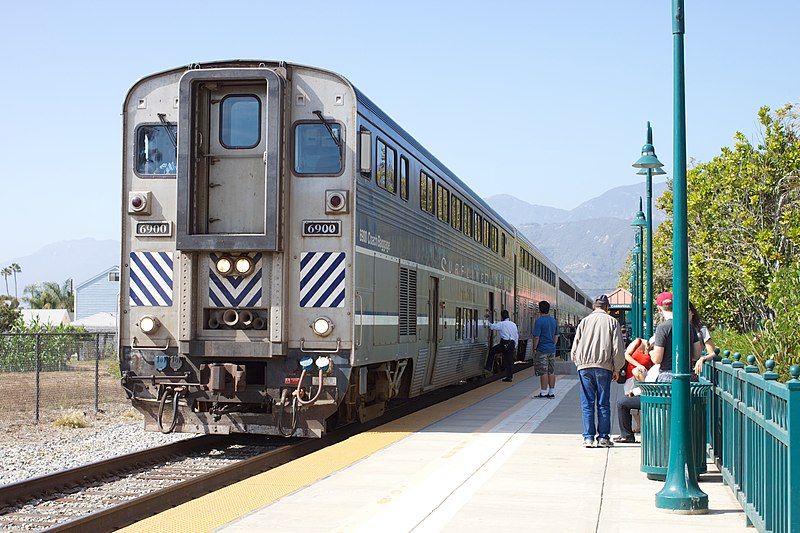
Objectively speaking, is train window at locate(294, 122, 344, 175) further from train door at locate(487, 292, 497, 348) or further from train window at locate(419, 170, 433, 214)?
train door at locate(487, 292, 497, 348)

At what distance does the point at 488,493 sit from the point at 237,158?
566cm

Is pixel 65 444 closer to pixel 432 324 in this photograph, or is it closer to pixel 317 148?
pixel 317 148

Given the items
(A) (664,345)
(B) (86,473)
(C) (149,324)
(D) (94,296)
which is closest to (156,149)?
(C) (149,324)

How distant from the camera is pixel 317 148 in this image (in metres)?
12.8

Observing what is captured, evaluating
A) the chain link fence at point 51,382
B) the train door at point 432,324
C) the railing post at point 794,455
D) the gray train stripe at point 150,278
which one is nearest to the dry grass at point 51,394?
the chain link fence at point 51,382

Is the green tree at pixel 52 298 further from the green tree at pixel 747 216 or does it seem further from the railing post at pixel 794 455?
the railing post at pixel 794 455

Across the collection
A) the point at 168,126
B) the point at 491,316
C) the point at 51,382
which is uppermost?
the point at 168,126

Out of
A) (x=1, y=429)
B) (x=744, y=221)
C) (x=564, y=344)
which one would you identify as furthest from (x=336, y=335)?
(x=564, y=344)

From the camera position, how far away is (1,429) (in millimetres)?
16141

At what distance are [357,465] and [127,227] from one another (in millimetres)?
4457

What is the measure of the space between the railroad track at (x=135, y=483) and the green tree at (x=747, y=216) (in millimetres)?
18161

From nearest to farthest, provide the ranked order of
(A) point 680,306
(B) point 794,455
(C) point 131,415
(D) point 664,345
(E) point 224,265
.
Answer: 1. (B) point 794,455
2. (A) point 680,306
3. (D) point 664,345
4. (E) point 224,265
5. (C) point 131,415

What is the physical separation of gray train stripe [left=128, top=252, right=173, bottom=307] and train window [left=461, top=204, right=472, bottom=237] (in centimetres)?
956

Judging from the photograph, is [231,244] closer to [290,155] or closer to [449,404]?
[290,155]
